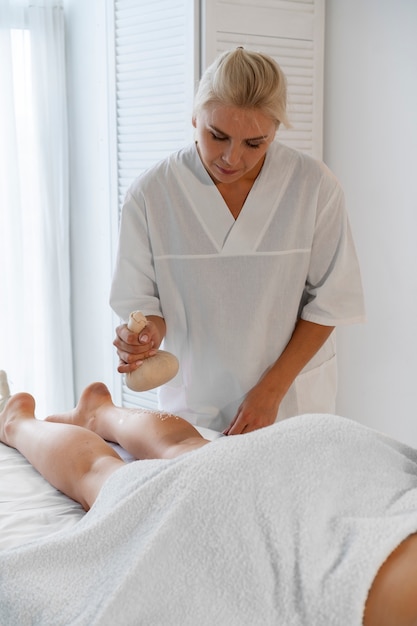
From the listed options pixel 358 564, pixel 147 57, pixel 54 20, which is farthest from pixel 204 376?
pixel 54 20

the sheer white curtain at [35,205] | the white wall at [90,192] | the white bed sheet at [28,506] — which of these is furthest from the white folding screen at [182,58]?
the white bed sheet at [28,506]

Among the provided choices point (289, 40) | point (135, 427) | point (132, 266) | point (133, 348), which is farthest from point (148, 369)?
point (289, 40)

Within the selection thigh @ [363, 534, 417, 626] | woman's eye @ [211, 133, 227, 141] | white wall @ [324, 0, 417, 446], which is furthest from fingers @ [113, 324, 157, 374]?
white wall @ [324, 0, 417, 446]

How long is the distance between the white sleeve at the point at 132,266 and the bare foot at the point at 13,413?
0.36m

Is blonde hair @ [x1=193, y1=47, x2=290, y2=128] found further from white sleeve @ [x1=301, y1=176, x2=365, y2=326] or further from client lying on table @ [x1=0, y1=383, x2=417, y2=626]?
client lying on table @ [x1=0, y1=383, x2=417, y2=626]

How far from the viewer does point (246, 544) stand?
112 cm

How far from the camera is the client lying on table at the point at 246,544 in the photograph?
1062 mm

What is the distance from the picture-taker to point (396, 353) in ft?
10.0

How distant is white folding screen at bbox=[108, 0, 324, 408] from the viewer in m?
2.83

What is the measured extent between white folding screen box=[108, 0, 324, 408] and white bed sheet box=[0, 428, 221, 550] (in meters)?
1.36

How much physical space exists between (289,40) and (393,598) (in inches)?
91.9

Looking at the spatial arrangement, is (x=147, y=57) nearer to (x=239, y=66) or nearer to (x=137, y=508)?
(x=239, y=66)

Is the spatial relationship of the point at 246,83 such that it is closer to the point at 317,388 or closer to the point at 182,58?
the point at 317,388

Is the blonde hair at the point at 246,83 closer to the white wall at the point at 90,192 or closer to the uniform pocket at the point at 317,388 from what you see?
the uniform pocket at the point at 317,388
